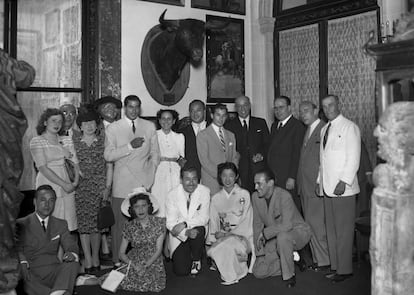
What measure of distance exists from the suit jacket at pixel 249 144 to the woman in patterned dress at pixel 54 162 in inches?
84.9

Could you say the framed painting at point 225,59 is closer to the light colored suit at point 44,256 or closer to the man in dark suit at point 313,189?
the man in dark suit at point 313,189

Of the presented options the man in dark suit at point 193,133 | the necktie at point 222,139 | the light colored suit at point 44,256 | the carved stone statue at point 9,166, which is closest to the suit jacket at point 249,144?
the necktie at point 222,139

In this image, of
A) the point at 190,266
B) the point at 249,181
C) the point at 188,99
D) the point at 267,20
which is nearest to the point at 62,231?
the point at 190,266

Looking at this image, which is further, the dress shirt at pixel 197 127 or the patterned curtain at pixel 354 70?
the patterned curtain at pixel 354 70

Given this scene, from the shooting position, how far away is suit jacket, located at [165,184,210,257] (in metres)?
5.98

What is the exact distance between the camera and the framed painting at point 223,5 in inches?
341

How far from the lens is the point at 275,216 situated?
587 cm

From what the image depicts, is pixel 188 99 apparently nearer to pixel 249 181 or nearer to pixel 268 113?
pixel 268 113

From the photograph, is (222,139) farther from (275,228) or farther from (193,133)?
(275,228)

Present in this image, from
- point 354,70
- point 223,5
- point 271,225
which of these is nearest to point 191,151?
point 271,225

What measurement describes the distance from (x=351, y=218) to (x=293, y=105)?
3.47 metres

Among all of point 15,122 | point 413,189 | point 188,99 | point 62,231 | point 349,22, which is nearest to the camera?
point 413,189

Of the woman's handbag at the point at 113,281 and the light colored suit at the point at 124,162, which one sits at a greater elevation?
the light colored suit at the point at 124,162

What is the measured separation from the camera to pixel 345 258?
5621mm
